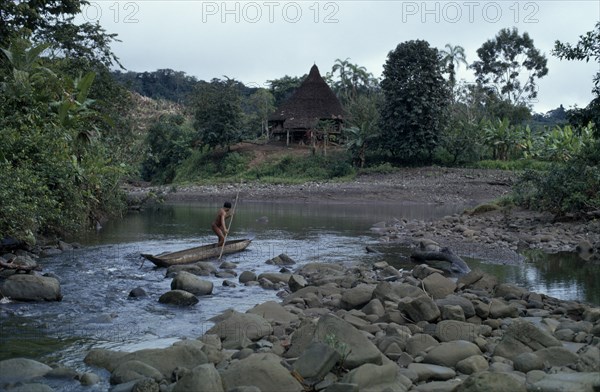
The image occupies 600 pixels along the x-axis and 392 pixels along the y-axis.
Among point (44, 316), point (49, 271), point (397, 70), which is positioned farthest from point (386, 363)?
point (397, 70)

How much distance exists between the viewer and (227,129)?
4853cm

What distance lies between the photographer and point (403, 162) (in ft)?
143

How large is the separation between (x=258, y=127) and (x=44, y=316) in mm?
47867

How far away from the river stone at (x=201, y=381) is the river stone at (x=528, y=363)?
318 centimetres

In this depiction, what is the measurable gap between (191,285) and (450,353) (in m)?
6.22

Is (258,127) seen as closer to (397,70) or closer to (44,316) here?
(397,70)

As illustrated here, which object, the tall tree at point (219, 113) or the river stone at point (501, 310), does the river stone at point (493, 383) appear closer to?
the river stone at point (501, 310)

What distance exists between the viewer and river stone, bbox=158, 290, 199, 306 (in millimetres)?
11539

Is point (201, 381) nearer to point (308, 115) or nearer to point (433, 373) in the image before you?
point (433, 373)

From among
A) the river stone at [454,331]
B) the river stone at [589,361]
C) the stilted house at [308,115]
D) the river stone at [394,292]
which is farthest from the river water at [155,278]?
the stilted house at [308,115]

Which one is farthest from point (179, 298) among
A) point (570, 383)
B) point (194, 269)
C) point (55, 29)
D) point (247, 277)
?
point (55, 29)

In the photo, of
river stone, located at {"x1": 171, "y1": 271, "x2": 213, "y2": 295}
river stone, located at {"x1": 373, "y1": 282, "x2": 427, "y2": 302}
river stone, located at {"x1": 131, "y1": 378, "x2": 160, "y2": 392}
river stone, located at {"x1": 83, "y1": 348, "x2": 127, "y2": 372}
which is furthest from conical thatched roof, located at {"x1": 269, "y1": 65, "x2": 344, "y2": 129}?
river stone, located at {"x1": 131, "y1": 378, "x2": 160, "y2": 392}

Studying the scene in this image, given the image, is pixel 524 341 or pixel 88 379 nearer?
pixel 88 379

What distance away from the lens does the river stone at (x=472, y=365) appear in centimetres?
718
